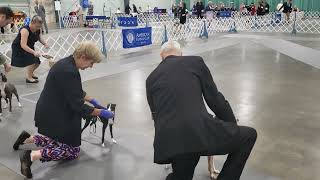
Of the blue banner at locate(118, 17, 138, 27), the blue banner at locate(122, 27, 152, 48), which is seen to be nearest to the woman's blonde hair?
the blue banner at locate(122, 27, 152, 48)

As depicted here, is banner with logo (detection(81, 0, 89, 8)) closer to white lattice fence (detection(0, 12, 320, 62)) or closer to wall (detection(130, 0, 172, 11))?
white lattice fence (detection(0, 12, 320, 62))

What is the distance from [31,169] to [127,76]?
13.3 feet

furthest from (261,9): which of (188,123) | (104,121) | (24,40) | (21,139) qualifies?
(188,123)

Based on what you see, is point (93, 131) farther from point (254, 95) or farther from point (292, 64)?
point (292, 64)

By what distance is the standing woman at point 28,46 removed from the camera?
575 centimetres

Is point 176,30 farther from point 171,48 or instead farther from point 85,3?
point 171,48

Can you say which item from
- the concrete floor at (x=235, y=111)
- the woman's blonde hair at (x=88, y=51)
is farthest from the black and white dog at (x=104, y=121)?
the woman's blonde hair at (x=88, y=51)

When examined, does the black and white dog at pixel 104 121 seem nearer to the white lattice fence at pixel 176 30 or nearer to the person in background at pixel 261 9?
the white lattice fence at pixel 176 30

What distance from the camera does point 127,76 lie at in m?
7.06

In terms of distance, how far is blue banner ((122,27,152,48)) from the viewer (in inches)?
407

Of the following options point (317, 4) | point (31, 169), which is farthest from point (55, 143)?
point (317, 4)

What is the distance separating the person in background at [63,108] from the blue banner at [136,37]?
7308mm

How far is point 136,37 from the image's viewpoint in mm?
10734

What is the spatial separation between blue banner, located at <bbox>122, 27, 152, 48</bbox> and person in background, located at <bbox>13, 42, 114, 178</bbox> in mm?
7308
